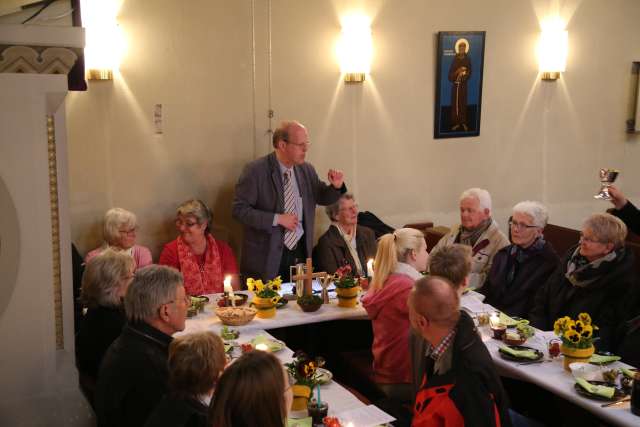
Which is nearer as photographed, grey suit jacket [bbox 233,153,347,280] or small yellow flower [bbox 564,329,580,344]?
small yellow flower [bbox 564,329,580,344]

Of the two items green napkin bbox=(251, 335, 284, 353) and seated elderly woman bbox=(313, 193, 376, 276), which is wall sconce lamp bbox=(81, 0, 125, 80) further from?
green napkin bbox=(251, 335, 284, 353)

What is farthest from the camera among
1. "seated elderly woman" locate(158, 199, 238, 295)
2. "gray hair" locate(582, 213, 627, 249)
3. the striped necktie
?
the striped necktie

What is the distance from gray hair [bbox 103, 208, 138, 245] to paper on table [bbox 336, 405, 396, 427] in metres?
2.83

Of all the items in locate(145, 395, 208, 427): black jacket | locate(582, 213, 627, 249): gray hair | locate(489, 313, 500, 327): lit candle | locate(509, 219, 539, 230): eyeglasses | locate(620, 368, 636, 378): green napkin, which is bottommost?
locate(620, 368, 636, 378): green napkin

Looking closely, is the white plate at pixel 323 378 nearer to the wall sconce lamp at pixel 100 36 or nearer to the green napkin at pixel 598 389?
the green napkin at pixel 598 389

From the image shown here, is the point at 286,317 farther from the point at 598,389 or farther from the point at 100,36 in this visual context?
the point at 100,36

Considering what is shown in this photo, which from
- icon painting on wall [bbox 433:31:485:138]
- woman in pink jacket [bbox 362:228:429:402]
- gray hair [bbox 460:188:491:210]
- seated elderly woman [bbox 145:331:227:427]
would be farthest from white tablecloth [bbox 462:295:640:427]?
icon painting on wall [bbox 433:31:485:138]

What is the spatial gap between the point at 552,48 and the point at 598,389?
16.0ft

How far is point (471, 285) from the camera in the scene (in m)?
5.43

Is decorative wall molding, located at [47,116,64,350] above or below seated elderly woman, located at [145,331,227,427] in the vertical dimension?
above

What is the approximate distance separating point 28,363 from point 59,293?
32 centimetres

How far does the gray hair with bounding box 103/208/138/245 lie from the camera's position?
17.9ft

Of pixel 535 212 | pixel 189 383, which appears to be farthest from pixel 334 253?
pixel 189 383

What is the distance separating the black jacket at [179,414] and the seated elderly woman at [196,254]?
2865 millimetres
